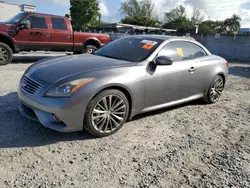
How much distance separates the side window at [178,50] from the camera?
173 inches

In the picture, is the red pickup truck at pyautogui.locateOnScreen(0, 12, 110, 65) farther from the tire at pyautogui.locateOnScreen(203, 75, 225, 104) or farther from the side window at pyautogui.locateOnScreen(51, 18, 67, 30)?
the tire at pyautogui.locateOnScreen(203, 75, 225, 104)

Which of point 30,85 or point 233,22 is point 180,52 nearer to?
point 30,85

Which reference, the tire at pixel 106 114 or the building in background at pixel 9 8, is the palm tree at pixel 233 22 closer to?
the building in background at pixel 9 8

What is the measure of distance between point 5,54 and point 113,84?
21.9 feet

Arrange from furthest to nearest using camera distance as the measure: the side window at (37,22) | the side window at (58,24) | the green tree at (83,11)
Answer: the green tree at (83,11)
the side window at (58,24)
the side window at (37,22)

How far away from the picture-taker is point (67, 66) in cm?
371

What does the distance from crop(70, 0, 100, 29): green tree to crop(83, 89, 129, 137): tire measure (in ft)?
105

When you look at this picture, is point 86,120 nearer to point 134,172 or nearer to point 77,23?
point 134,172

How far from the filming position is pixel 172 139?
12.3ft

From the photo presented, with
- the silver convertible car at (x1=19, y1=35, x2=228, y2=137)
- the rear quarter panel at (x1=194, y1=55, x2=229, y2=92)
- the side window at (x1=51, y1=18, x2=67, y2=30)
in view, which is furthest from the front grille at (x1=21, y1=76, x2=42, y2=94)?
the side window at (x1=51, y1=18, x2=67, y2=30)

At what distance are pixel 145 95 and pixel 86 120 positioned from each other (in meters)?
1.07

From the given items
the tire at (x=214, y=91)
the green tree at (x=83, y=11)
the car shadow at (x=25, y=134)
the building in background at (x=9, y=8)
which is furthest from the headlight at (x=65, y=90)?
the green tree at (x=83, y=11)

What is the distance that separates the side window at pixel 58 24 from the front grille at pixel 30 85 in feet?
21.7

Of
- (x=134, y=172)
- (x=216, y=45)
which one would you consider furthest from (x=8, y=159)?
(x=216, y=45)
